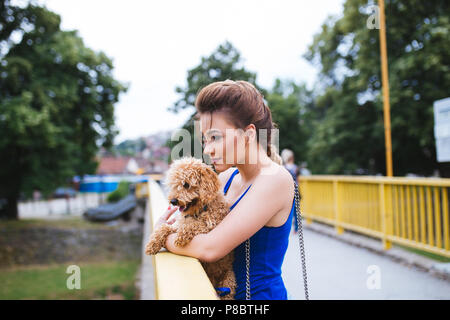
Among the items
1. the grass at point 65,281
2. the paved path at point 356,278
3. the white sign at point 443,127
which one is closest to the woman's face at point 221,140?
the paved path at point 356,278

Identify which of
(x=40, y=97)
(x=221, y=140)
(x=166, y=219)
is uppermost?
(x=40, y=97)

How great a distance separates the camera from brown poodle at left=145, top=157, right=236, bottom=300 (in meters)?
1.52

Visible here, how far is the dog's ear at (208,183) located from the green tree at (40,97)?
Result: 13270 millimetres

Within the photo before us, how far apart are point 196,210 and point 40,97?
15.0 m

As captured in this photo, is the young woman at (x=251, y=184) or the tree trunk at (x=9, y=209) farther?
the tree trunk at (x=9, y=209)

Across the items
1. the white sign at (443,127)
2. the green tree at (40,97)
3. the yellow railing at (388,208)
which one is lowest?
the yellow railing at (388,208)

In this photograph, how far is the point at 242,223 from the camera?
144 cm

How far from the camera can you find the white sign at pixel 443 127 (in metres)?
5.28

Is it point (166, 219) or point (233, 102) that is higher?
point (233, 102)

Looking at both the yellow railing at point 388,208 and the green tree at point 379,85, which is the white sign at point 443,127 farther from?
the green tree at point 379,85

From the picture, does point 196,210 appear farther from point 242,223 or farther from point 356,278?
point 356,278

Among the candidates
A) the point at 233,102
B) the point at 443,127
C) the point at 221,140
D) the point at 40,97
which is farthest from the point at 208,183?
the point at 40,97

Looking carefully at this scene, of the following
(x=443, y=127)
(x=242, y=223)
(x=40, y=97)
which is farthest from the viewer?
(x=40, y=97)
